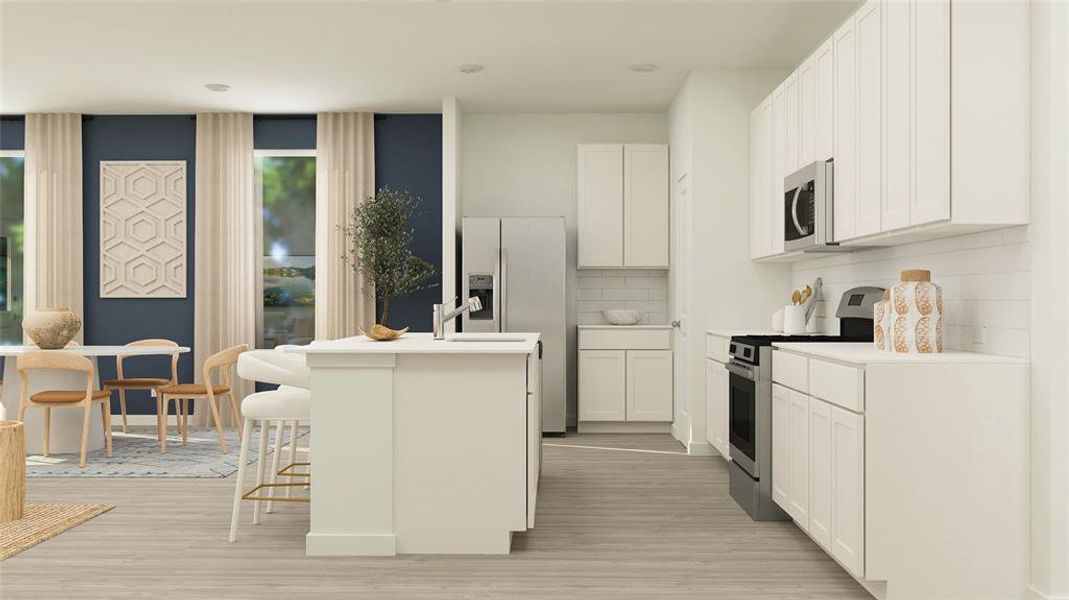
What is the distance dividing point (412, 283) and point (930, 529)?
4857 millimetres

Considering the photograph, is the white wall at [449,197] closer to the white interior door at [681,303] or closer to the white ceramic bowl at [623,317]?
the white ceramic bowl at [623,317]

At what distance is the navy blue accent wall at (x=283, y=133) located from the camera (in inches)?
296

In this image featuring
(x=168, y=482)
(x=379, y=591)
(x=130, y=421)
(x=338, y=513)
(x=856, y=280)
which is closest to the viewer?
(x=379, y=591)

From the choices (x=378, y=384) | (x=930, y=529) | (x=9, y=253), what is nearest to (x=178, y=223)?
(x=9, y=253)

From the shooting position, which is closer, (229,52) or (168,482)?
(168,482)

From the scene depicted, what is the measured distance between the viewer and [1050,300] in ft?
9.01

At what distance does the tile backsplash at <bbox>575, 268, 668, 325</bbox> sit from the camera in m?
7.36

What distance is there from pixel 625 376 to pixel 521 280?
48.0 inches

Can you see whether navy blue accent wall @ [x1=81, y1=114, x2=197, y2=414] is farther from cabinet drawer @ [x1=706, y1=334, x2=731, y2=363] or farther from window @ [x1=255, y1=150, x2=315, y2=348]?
cabinet drawer @ [x1=706, y1=334, x2=731, y2=363]

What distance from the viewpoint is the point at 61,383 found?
5926 mm

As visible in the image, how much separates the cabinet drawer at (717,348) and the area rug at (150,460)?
10.5ft

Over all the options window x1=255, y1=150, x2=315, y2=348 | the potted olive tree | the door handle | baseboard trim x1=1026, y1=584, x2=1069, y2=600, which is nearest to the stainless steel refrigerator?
the door handle


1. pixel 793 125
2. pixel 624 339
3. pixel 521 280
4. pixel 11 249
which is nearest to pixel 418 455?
pixel 793 125

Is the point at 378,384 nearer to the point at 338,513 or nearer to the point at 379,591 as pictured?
the point at 338,513
